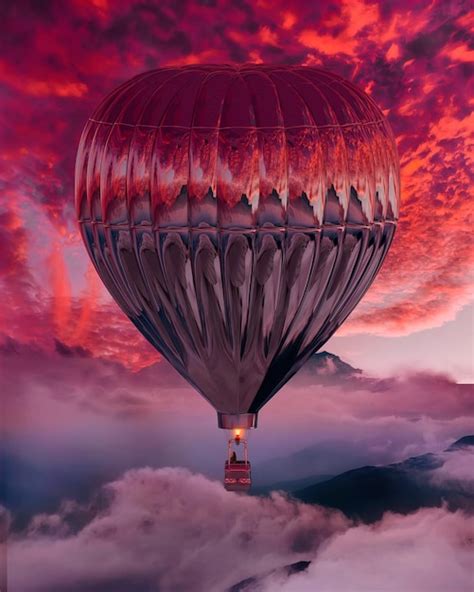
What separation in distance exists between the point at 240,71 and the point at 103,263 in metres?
1.06

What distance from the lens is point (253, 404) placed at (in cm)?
750

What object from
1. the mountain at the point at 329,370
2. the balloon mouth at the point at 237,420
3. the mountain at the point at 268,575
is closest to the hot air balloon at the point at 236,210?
the balloon mouth at the point at 237,420

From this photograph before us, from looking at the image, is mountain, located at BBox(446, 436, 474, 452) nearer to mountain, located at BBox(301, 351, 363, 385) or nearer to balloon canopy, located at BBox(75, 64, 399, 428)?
mountain, located at BBox(301, 351, 363, 385)


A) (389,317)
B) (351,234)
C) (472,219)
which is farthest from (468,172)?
(351,234)

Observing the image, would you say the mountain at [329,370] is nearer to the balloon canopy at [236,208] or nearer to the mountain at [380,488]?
the mountain at [380,488]

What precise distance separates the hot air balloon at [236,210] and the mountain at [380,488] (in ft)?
13.5

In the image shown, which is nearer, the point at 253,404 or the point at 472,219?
the point at 253,404

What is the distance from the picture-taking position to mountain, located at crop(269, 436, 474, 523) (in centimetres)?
1157

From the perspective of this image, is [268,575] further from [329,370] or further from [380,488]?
[329,370]

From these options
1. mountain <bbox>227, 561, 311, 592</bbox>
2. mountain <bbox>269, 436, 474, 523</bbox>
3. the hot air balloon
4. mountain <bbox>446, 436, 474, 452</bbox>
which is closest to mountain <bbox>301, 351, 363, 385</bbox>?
mountain <bbox>269, 436, 474, 523</bbox>

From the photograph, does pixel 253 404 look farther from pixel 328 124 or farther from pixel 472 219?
pixel 472 219

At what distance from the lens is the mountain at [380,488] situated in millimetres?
11570

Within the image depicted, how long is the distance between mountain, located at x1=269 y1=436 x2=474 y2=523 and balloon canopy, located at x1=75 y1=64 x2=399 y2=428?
13.7 ft

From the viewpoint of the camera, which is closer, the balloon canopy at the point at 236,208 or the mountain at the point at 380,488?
the balloon canopy at the point at 236,208
